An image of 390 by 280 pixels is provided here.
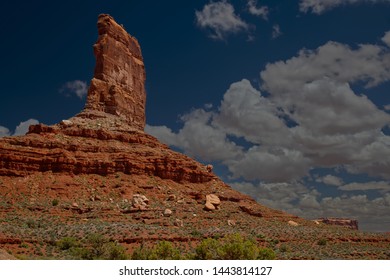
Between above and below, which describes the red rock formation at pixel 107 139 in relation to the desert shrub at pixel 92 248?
above

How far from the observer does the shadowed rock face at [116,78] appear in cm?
8338

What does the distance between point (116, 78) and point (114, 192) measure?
3655 cm

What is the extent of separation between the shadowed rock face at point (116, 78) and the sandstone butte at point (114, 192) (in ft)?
0.76

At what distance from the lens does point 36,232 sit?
38.8 metres

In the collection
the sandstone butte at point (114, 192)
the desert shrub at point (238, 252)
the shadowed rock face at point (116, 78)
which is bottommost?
the desert shrub at point (238, 252)

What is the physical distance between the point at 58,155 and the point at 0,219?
18.5 m

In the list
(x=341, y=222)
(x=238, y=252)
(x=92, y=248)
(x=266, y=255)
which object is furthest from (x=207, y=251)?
(x=341, y=222)

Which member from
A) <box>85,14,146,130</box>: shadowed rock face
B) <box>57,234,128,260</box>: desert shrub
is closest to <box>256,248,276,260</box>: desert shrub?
<box>57,234,128,260</box>: desert shrub

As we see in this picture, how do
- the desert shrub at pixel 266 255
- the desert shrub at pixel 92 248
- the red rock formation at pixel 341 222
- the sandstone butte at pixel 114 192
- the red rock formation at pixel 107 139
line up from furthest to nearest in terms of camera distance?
the red rock formation at pixel 341 222
the red rock formation at pixel 107 139
the sandstone butte at pixel 114 192
the desert shrub at pixel 92 248
the desert shrub at pixel 266 255

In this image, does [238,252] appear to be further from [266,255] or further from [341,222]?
[341,222]

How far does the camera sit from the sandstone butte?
41.8 metres

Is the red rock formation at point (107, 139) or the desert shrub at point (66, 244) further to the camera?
the red rock formation at point (107, 139)

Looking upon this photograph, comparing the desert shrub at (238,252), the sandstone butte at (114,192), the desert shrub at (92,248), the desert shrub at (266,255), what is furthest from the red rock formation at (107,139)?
the desert shrub at (238,252)

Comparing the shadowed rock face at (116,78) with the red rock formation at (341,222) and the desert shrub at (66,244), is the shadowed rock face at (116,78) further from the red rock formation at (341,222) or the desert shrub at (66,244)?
the red rock formation at (341,222)
